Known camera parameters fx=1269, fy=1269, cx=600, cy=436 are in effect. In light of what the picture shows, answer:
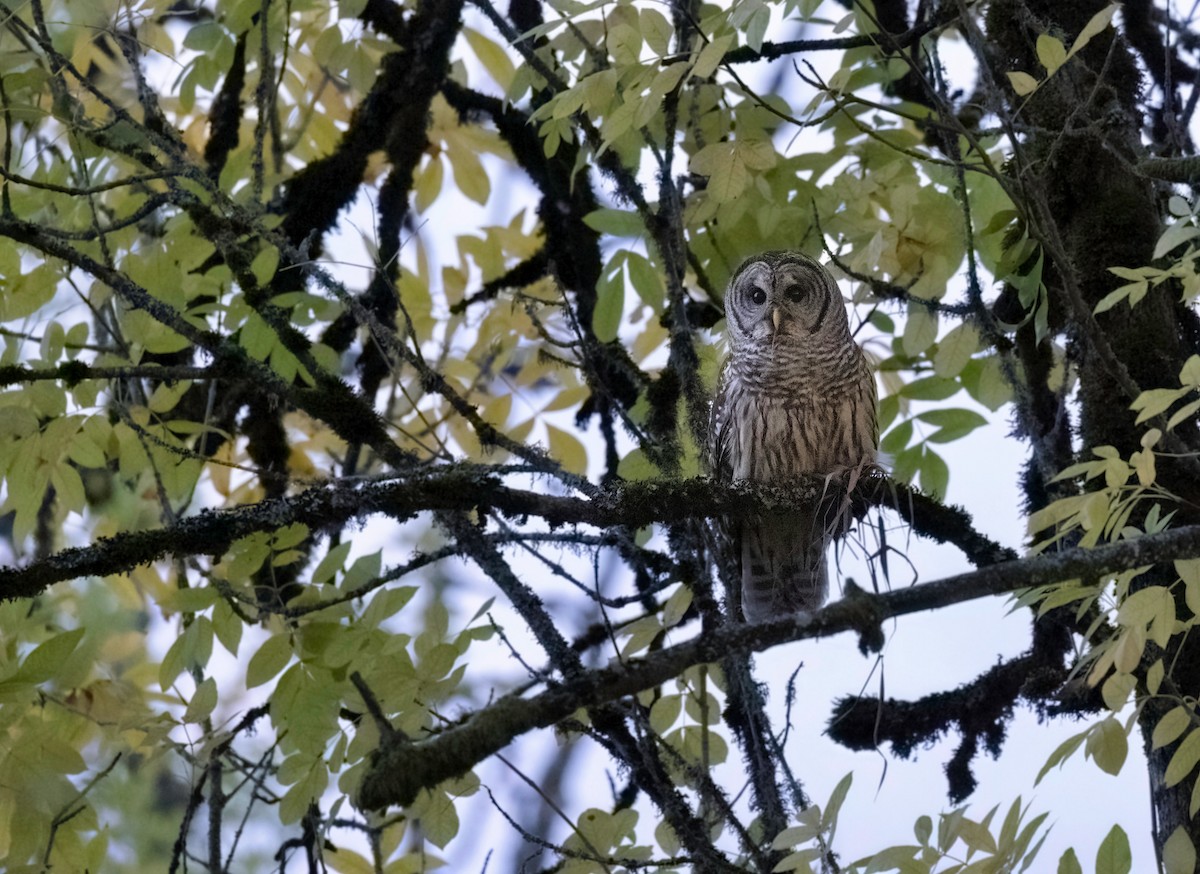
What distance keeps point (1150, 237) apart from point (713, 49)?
5.05 feet

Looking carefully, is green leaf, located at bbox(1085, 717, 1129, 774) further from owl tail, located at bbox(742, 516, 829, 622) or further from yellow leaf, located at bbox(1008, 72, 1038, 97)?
owl tail, located at bbox(742, 516, 829, 622)

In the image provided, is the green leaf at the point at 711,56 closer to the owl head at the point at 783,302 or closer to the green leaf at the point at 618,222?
the green leaf at the point at 618,222

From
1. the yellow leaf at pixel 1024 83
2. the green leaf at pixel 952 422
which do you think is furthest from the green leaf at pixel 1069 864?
the green leaf at pixel 952 422

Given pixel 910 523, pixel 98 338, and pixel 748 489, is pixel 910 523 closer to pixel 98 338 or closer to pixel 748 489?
pixel 748 489

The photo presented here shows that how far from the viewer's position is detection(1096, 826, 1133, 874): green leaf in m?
2.29

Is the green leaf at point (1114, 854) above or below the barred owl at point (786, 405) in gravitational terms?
below

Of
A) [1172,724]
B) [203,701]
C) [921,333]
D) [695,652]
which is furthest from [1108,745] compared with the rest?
[203,701]

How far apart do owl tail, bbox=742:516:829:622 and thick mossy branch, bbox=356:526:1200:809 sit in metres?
1.75

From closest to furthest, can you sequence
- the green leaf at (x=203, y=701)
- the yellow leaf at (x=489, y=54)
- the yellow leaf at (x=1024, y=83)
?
the yellow leaf at (x=1024, y=83) < the green leaf at (x=203, y=701) < the yellow leaf at (x=489, y=54)

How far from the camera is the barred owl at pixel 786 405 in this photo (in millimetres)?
4027

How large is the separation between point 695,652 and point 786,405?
219cm

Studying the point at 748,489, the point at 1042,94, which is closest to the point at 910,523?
the point at 748,489

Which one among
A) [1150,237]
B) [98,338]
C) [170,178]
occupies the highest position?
[98,338]

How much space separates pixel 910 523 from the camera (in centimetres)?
288
